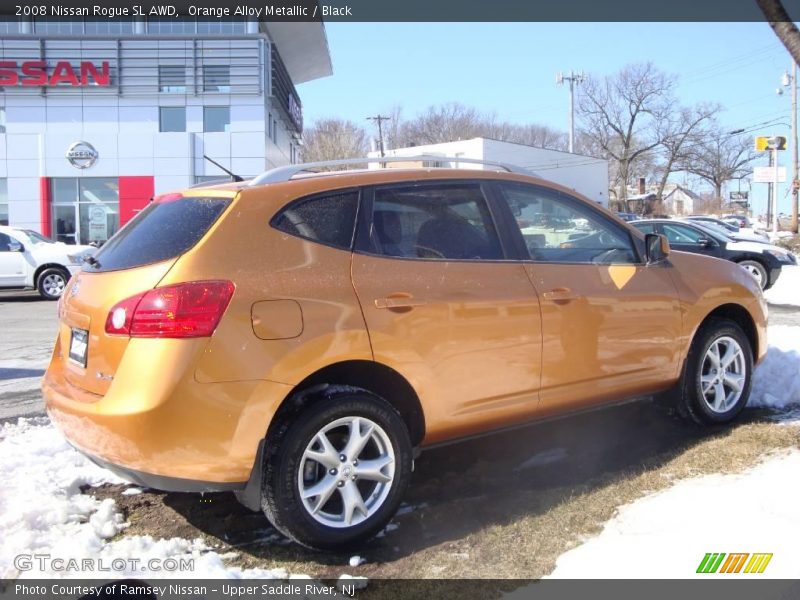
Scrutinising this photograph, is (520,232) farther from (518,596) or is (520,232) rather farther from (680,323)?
(518,596)

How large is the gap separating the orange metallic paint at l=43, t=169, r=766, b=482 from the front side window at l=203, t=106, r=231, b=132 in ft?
92.1

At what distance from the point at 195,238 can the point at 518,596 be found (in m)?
2.08

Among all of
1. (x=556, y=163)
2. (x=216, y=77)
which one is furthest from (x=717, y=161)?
(x=216, y=77)

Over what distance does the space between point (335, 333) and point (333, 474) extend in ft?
2.15

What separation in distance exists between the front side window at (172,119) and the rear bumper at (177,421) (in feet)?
96.3

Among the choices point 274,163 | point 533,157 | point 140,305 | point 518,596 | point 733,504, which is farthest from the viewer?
point 533,157

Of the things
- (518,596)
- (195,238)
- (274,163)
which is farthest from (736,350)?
(274,163)

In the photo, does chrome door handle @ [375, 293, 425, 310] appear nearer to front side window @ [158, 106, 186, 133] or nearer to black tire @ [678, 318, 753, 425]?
black tire @ [678, 318, 753, 425]

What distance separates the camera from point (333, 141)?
5247 centimetres

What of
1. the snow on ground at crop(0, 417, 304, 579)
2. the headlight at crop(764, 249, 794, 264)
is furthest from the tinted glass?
the snow on ground at crop(0, 417, 304, 579)

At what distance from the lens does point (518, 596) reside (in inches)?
115

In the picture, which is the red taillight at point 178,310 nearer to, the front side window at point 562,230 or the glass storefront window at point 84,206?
the front side window at point 562,230

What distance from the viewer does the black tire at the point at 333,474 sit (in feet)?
10.5

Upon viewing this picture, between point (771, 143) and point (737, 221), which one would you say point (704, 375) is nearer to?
point (771, 143)
